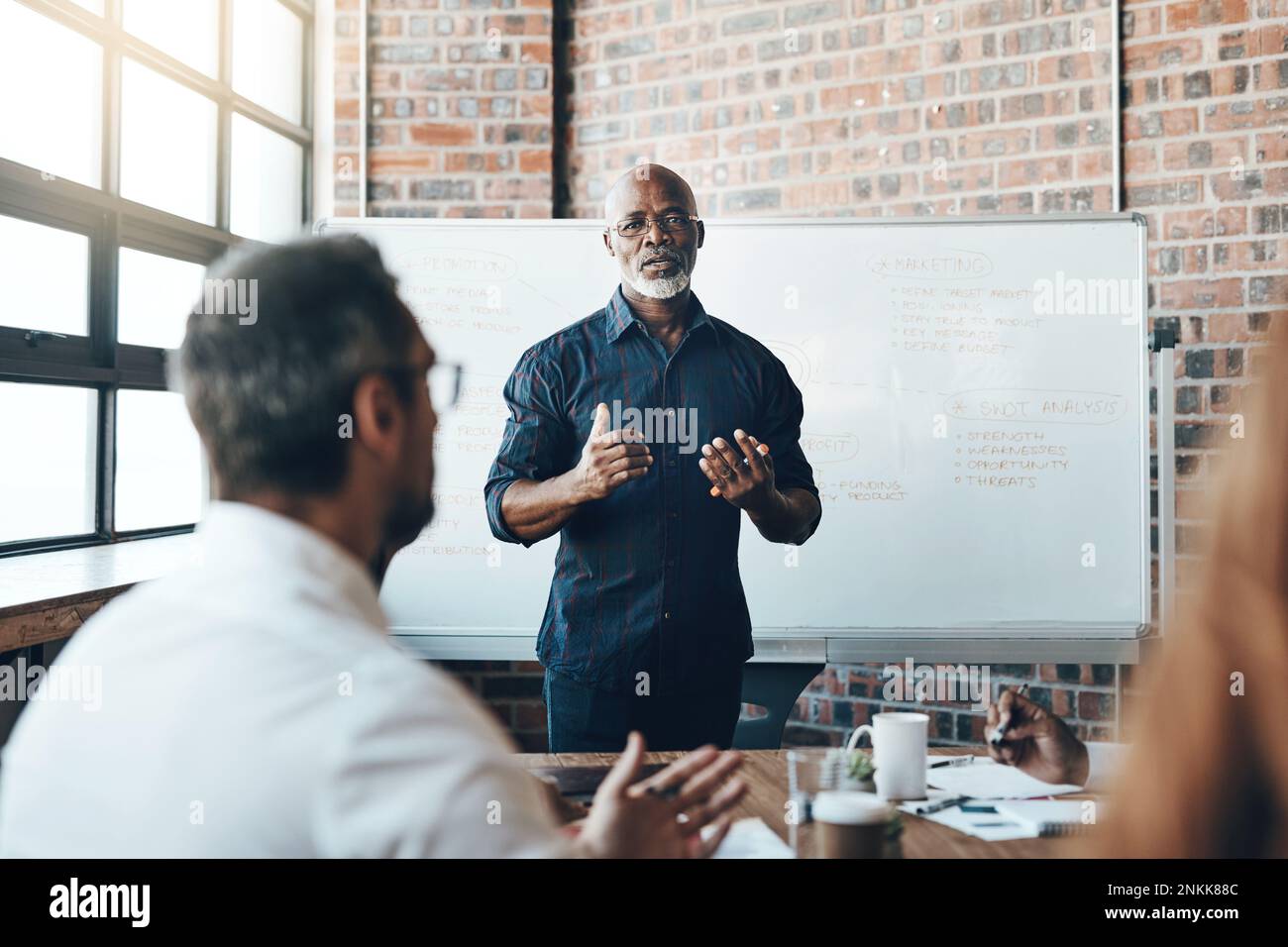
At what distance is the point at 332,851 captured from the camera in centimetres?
69

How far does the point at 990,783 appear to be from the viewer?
5.03 ft

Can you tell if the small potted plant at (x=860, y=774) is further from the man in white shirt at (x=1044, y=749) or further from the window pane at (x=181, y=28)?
the window pane at (x=181, y=28)

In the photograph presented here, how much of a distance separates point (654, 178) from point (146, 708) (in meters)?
1.80

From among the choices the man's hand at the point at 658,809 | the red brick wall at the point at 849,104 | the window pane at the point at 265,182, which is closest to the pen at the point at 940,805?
the man's hand at the point at 658,809

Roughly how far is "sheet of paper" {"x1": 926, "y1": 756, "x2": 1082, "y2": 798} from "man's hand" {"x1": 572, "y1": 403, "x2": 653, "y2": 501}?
29.8 inches

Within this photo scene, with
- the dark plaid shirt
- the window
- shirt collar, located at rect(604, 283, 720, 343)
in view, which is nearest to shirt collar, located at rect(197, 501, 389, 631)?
the dark plaid shirt

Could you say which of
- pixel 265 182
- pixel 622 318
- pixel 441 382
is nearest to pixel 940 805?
pixel 441 382

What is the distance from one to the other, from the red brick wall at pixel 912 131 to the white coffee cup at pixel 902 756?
1.59m

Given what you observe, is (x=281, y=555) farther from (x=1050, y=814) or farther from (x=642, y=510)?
(x=642, y=510)

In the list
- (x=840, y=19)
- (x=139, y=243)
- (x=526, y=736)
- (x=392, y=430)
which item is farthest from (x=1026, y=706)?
(x=139, y=243)

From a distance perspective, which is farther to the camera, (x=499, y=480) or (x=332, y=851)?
(x=499, y=480)

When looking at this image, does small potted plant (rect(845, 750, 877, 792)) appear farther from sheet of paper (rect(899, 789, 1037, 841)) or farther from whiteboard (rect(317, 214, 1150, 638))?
whiteboard (rect(317, 214, 1150, 638))

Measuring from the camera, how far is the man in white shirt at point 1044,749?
1.52 metres
